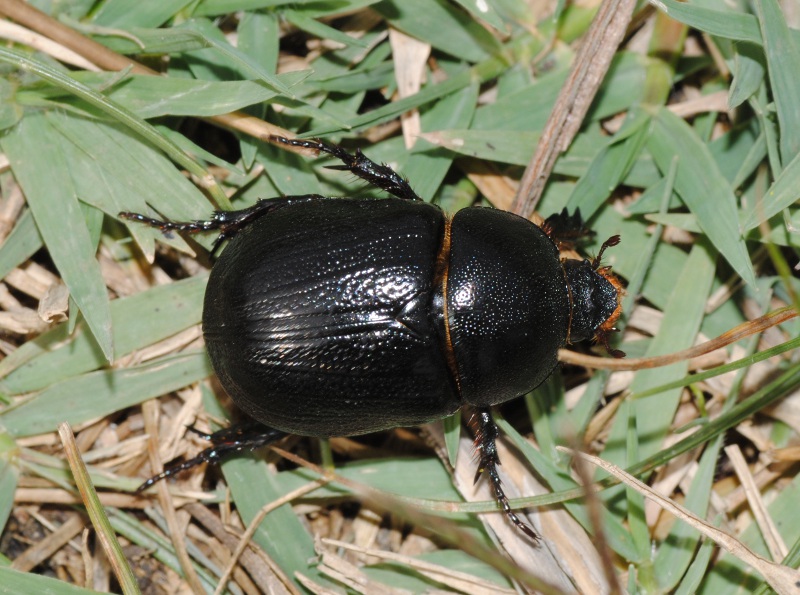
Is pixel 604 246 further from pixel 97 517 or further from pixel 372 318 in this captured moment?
pixel 97 517

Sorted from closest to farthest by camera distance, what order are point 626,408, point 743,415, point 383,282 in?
point 383,282 < point 743,415 < point 626,408

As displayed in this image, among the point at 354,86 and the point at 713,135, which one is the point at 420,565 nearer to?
the point at 354,86

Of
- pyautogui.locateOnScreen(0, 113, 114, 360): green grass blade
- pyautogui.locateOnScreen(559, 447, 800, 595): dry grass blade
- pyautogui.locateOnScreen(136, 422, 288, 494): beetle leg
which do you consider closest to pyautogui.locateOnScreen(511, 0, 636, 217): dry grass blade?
pyautogui.locateOnScreen(559, 447, 800, 595): dry grass blade

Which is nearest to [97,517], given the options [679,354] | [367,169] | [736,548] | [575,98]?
Result: [367,169]

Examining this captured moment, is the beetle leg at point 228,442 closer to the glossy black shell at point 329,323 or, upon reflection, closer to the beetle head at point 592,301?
the glossy black shell at point 329,323

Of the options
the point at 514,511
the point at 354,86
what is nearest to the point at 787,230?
the point at 514,511

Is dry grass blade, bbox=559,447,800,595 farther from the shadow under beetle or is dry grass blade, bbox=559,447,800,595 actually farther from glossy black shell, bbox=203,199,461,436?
glossy black shell, bbox=203,199,461,436
